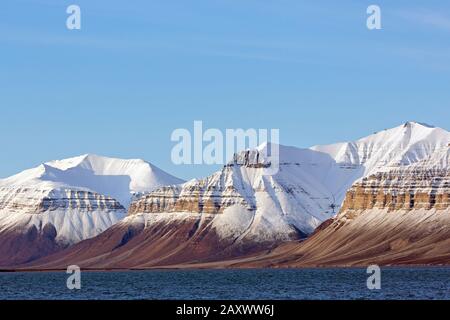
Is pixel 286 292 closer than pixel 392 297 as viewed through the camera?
→ No

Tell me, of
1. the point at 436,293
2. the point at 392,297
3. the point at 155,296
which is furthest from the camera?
the point at 155,296
